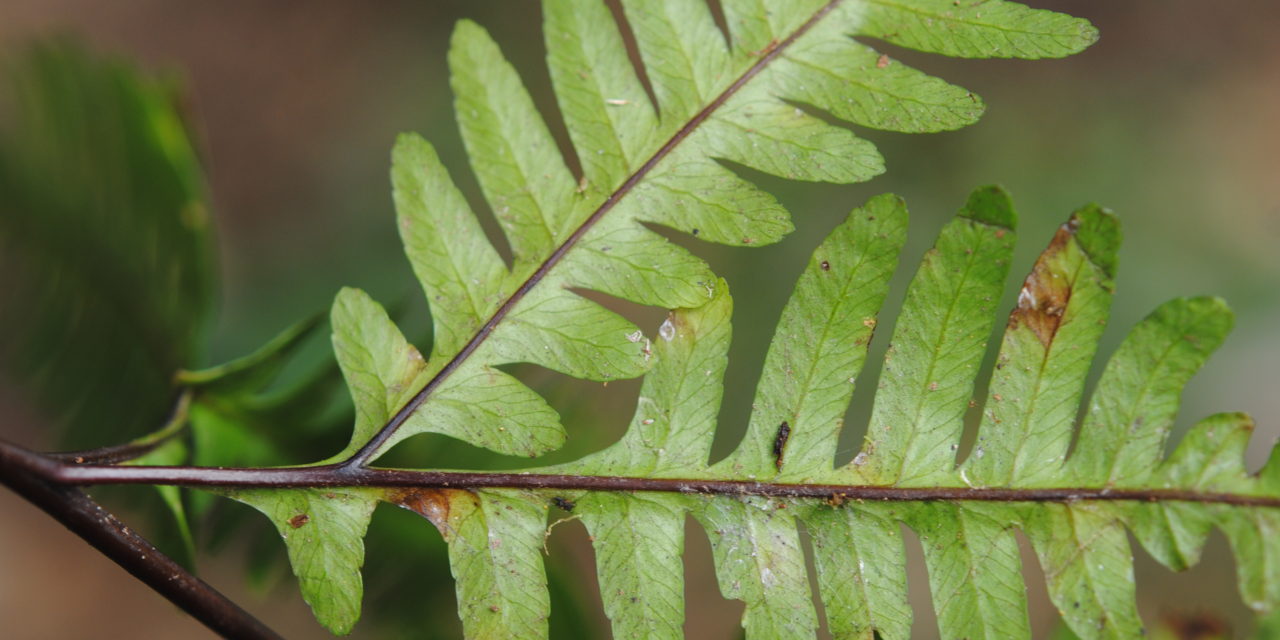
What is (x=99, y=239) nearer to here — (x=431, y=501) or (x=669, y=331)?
(x=431, y=501)

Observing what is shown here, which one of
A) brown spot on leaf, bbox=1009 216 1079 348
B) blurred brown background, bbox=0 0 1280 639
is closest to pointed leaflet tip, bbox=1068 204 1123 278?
brown spot on leaf, bbox=1009 216 1079 348

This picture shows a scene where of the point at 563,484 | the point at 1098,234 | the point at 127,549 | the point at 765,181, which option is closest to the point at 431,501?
the point at 563,484

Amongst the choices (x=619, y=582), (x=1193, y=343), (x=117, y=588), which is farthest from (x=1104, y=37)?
(x=117, y=588)

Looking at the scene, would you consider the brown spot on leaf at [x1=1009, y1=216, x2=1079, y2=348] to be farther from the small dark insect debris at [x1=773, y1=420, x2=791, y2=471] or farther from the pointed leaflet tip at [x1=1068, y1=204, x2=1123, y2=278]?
the small dark insect debris at [x1=773, y1=420, x2=791, y2=471]

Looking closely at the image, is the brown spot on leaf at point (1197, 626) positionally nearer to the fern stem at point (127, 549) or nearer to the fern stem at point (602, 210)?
the fern stem at point (602, 210)

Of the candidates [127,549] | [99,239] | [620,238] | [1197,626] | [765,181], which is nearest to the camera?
[127,549]
